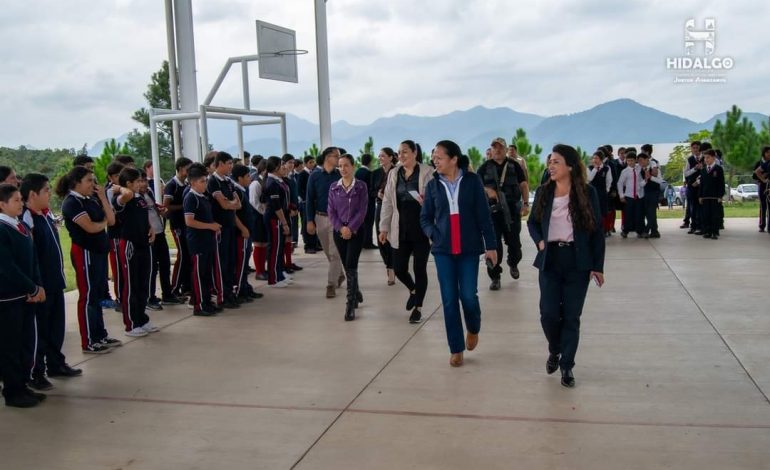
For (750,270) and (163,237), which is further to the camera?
(750,270)

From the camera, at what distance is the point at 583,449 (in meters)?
4.21

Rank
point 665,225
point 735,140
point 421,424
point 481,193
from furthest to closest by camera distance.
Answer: point 735,140 < point 665,225 < point 481,193 < point 421,424

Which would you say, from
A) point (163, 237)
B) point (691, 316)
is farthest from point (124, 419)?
point (691, 316)

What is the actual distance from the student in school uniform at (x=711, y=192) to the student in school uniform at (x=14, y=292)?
40.4 ft

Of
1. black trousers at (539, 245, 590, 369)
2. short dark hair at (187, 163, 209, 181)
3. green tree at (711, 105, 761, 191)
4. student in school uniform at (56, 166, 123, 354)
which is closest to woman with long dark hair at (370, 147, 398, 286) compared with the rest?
short dark hair at (187, 163, 209, 181)

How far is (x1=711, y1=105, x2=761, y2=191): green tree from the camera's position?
36344 mm

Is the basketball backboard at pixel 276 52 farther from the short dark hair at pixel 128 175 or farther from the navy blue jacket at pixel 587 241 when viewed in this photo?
the navy blue jacket at pixel 587 241

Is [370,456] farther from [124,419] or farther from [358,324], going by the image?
[358,324]

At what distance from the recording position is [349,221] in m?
8.00

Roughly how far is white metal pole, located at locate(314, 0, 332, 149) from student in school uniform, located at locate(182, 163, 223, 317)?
298 inches

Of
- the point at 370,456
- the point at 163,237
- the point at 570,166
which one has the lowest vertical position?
the point at 370,456

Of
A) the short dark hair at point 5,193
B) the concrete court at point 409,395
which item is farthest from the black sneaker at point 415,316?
the short dark hair at point 5,193


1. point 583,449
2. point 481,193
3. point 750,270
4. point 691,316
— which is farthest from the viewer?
point 750,270

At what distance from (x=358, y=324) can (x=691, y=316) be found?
343 cm
